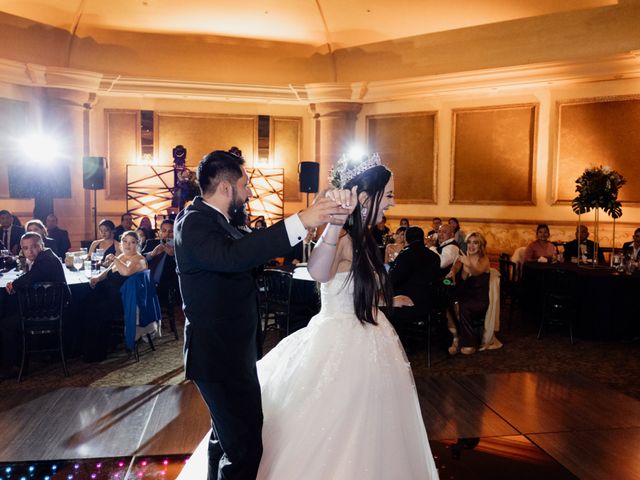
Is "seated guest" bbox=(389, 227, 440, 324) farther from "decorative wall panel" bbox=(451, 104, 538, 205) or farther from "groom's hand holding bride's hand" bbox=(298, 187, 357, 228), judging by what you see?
"decorative wall panel" bbox=(451, 104, 538, 205)

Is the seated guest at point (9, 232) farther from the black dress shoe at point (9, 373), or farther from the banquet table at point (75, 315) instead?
the black dress shoe at point (9, 373)

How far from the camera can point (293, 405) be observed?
232 cm

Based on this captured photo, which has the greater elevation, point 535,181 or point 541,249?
point 535,181

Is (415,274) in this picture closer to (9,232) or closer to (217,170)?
(217,170)

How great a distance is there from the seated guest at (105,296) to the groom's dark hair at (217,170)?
3471 mm

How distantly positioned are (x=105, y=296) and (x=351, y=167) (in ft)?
12.0

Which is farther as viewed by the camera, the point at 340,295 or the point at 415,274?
the point at 415,274

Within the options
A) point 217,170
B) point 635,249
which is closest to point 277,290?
point 217,170

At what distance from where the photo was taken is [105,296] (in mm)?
5387

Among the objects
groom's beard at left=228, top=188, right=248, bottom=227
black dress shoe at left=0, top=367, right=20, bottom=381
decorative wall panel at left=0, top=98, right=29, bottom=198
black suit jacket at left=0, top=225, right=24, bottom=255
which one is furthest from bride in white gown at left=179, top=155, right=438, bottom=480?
decorative wall panel at left=0, top=98, right=29, bottom=198

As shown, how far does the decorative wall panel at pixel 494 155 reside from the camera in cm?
974

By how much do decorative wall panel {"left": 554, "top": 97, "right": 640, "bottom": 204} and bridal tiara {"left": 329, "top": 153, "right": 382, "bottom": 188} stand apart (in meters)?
7.82

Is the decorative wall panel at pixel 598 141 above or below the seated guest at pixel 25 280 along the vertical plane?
above

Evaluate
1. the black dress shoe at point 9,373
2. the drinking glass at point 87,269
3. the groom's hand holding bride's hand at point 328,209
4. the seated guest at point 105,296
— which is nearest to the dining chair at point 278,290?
the seated guest at point 105,296
